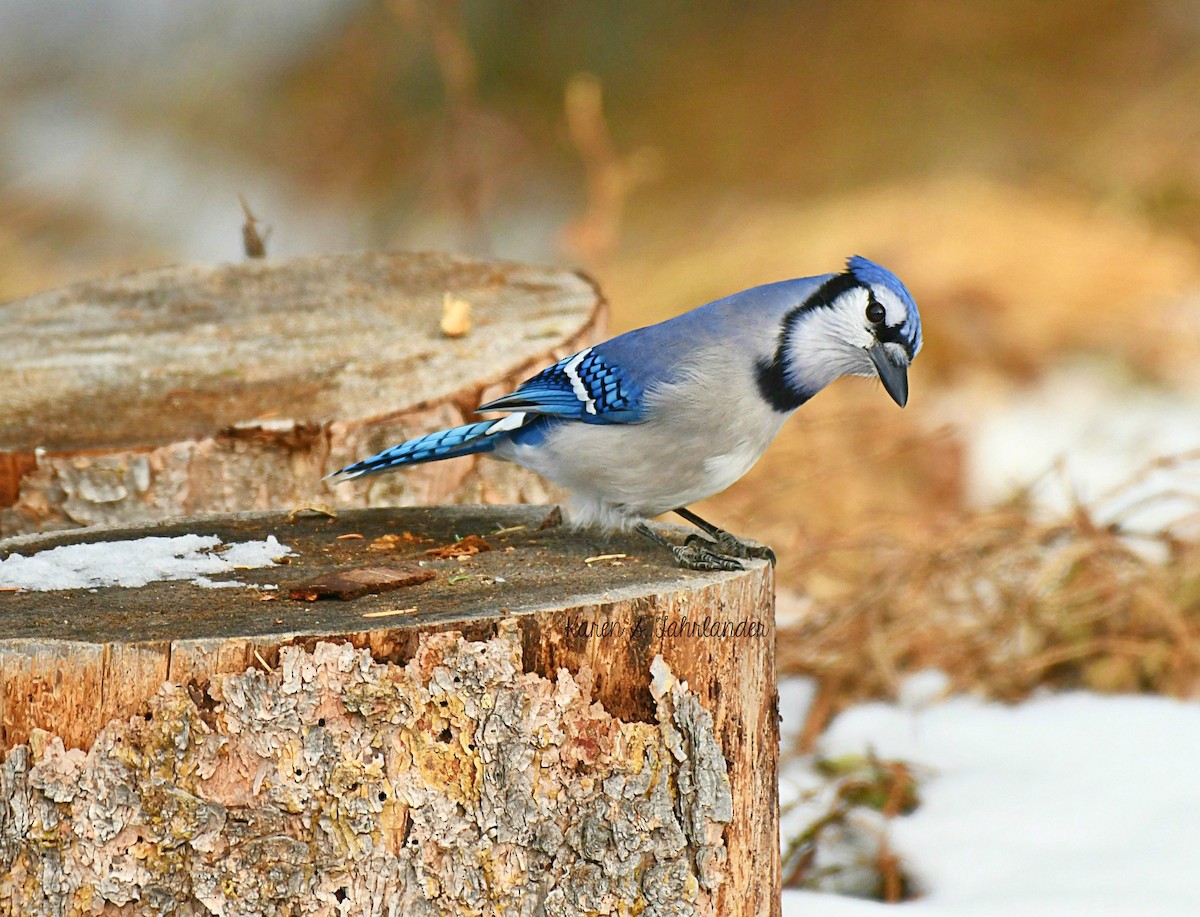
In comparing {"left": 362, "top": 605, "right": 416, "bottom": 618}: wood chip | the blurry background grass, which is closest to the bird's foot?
{"left": 362, "top": 605, "right": 416, "bottom": 618}: wood chip

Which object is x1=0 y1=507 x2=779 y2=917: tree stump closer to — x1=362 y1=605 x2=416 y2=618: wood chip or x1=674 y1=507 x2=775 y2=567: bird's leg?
x1=362 y1=605 x2=416 y2=618: wood chip

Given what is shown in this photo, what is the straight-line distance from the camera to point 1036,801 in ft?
11.1

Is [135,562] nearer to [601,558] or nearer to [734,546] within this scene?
[601,558]

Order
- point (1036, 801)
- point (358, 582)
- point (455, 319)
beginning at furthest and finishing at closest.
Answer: point (455, 319)
point (1036, 801)
point (358, 582)

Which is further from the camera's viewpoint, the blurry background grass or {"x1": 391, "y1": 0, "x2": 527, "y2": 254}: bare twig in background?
{"x1": 391, "y1": 0, "x2": 527, "y2": 254}: bare twig in background

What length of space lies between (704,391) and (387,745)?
0.91 m

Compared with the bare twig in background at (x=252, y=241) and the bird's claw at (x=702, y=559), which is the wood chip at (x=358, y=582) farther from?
the bare twig in background at (x=252, y=241)

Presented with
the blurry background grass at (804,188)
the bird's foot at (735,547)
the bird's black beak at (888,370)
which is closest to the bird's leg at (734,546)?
the bird's foot at (735,547)

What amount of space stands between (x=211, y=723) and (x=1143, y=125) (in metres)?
7.87

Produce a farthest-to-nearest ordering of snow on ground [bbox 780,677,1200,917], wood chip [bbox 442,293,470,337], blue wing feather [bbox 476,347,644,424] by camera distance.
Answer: wood chip [bbox 442,293,470,337] → snow on ground [bbox 780,677,1200,917] → blue wing feather [bbox 476,347,644,424]

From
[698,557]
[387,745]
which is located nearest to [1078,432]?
[698,557]

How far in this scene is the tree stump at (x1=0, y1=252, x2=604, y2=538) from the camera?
3.05 meters

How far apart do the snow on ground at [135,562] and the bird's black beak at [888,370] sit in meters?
1.12

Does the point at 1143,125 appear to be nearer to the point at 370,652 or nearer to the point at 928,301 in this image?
the point at 928,301
